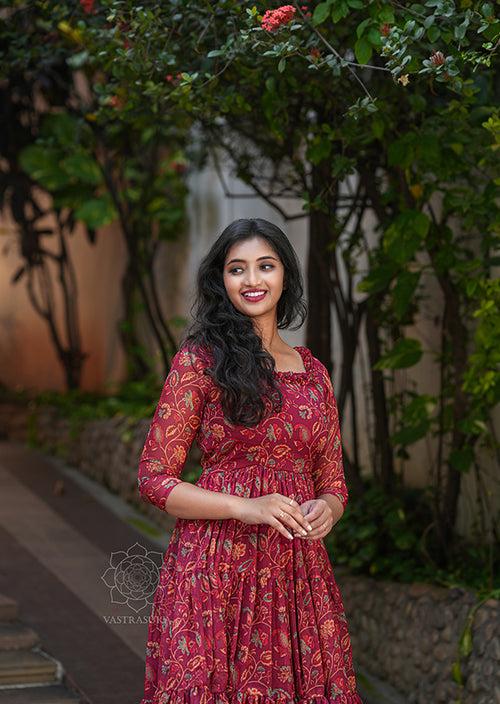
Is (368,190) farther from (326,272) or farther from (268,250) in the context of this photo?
(268,250)

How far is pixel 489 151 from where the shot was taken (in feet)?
13.3

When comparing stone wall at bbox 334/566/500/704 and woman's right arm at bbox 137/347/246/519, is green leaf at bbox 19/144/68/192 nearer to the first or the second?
stone wall at bbox 334/566/500/704

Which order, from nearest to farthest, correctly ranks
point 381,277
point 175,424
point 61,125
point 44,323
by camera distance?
1. point 175,424
2. point 381,277
3. point 61,125
4. point 44,323

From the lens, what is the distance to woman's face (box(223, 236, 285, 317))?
288cm

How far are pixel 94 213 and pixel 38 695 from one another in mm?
5490

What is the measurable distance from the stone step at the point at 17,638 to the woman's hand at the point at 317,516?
8.06 feet

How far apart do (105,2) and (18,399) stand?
738 cm

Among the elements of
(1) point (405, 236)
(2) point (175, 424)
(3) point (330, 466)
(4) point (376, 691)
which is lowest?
(4) point (376, 691)

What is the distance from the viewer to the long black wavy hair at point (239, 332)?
276 centimetres

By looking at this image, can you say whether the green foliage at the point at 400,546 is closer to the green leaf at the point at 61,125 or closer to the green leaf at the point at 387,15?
the green leaf at the point at 387,15

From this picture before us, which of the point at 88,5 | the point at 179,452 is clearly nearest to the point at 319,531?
the point at 179,452

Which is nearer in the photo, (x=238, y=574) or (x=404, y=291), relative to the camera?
(x=238, y=574)

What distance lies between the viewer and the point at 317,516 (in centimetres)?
272

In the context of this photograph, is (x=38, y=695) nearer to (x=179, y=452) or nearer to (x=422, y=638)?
(x=422, y=638)
